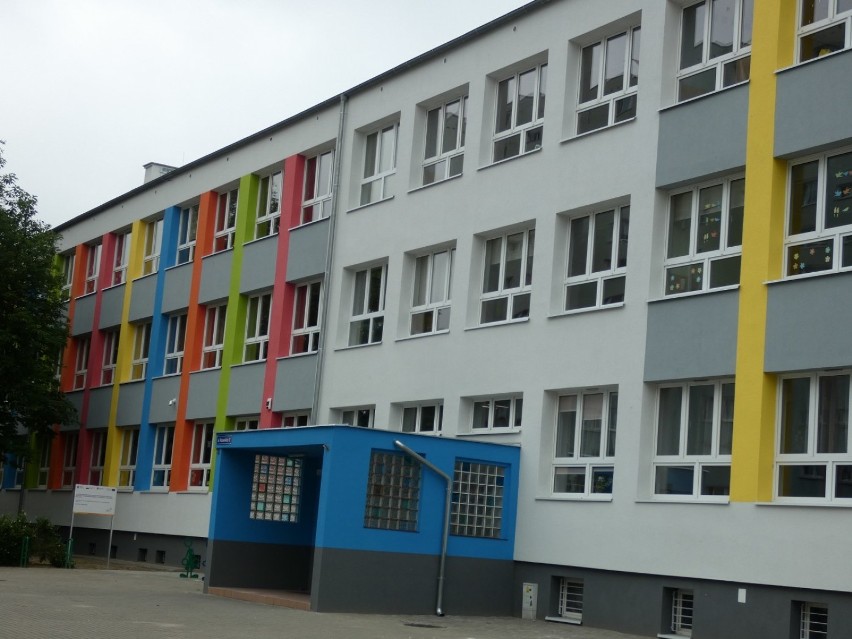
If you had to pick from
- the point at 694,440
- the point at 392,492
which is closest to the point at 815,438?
the point at 694,440

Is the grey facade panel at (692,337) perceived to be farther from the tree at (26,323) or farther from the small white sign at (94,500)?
the tree at (26,323)

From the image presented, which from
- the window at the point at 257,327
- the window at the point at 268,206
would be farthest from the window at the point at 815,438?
the window at the point at 268,206

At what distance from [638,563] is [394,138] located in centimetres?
1134

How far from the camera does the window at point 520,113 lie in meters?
22.5

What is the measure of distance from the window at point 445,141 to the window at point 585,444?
18.7ft

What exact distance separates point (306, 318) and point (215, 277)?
15.2ft

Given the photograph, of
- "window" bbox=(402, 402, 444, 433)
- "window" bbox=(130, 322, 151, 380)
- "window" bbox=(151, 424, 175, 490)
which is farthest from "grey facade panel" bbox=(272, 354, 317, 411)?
"window" bbox=(130, 322, 151, 380)

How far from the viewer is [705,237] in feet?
61.3

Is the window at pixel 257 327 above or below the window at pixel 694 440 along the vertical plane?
above

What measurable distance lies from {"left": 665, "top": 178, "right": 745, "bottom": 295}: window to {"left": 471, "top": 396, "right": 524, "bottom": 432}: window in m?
3.82

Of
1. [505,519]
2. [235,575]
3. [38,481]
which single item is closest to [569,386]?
[505,519]

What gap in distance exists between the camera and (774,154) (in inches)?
682

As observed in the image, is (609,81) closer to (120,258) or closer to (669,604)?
(669,604)

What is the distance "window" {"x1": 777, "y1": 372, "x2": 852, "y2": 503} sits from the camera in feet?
52.6
